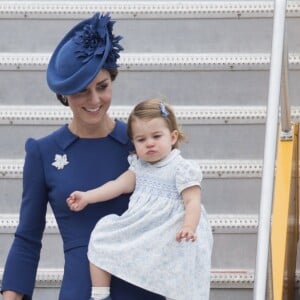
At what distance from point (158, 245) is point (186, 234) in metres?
0.09

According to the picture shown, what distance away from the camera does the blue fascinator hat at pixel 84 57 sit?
2.65 metres

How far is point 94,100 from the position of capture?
2674 mm

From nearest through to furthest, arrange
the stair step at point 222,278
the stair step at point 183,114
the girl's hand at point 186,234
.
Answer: the girl's hand at point 186,234 < the stair step at point 222,278 < the stair step at point 183,114

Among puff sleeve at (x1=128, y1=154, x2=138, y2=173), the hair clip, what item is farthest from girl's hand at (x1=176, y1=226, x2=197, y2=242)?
the hair clip

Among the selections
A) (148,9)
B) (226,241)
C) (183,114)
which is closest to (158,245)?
(226,241)

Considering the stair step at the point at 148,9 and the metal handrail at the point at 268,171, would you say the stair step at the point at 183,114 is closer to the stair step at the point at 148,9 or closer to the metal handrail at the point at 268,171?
the stair step at the point at 148,9

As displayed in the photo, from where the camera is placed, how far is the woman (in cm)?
269

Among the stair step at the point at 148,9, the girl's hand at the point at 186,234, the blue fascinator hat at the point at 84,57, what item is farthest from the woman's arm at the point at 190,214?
the stair step at the point at 148,9

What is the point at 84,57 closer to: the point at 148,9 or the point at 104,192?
the point at 104,192

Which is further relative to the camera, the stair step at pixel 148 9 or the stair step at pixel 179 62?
the stair step at pixel 148 9

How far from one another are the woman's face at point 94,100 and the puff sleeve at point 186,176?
0.24m

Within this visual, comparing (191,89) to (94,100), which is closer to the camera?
(94,100)

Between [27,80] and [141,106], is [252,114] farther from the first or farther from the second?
[141,106]

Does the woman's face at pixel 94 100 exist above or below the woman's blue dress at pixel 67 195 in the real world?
above
